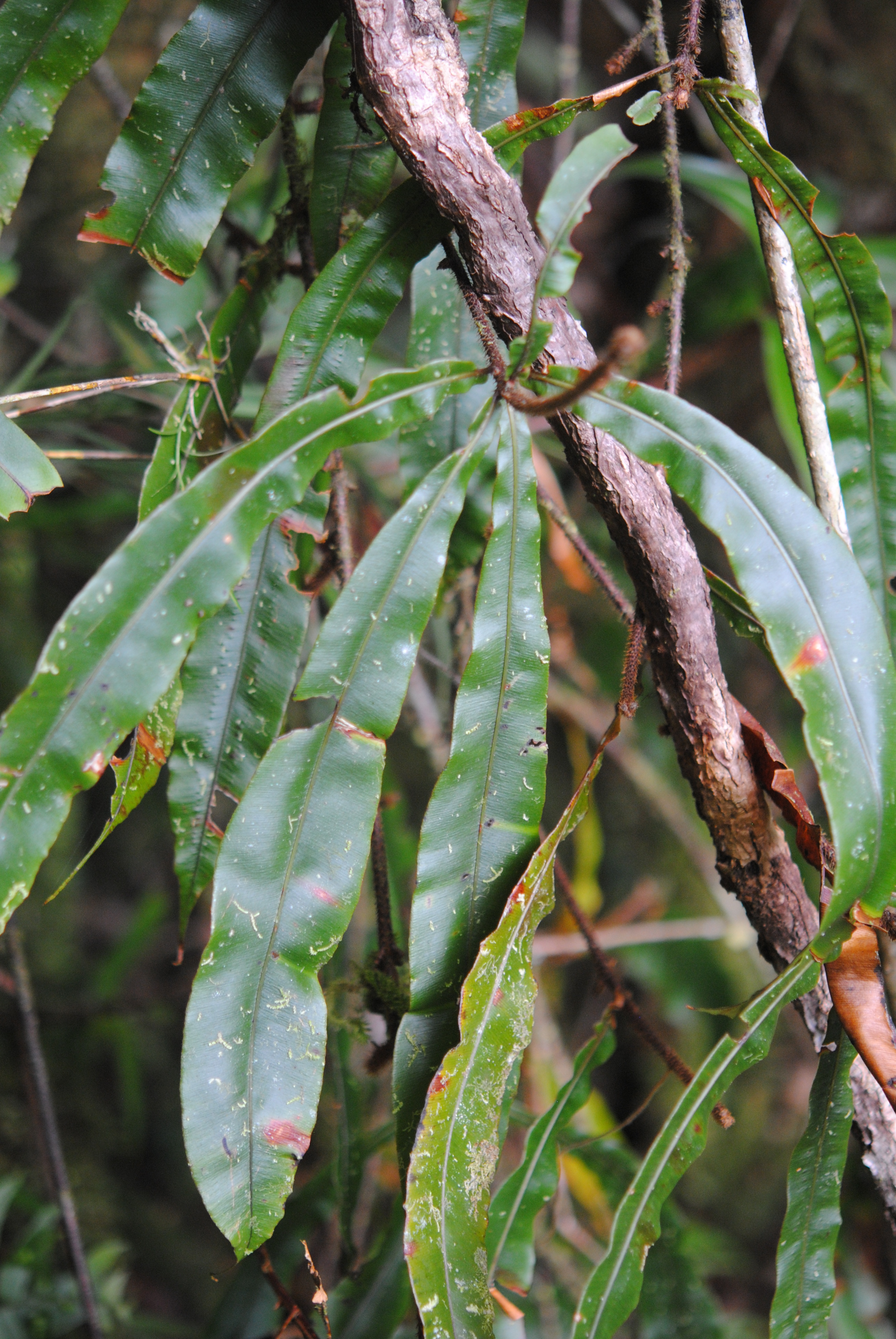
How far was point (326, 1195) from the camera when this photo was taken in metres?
0.98

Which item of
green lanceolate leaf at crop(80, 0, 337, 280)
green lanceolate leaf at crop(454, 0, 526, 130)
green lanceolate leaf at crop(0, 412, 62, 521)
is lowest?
green lanceolate leaf at crop(0, 412, 62, 521)

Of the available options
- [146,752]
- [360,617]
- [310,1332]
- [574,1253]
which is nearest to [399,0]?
[360,617]

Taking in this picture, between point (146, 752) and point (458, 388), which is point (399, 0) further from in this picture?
point (146, 752)

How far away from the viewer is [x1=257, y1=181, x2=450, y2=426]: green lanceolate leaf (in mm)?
535

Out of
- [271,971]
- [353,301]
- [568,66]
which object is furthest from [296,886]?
[568,66]

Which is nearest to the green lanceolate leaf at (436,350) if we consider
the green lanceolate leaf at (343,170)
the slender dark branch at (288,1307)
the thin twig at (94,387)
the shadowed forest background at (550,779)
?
the green lanceolate leaf at (343,170)

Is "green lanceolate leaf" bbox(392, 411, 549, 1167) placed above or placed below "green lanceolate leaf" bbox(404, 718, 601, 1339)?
above

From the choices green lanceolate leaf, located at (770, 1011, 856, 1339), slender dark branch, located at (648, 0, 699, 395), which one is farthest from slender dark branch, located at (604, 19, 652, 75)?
green lanceolate leaf, located at (770, 1011, 856, 1339)

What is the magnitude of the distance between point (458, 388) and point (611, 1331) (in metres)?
0.59

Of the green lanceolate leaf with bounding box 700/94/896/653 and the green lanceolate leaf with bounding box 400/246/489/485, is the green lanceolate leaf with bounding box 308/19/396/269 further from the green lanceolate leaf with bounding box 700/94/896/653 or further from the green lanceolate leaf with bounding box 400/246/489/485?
the green lanceolate leaf with bounding box 700/94/896/653

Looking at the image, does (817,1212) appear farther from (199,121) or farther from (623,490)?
(199,121)

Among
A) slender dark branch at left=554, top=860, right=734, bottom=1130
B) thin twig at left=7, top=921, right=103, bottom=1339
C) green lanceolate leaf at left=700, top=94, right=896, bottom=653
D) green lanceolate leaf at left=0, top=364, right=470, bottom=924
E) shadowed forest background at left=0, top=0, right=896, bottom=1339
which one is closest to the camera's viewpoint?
green lanceolate leaf at left=0, top=364, right=470, bottom=924

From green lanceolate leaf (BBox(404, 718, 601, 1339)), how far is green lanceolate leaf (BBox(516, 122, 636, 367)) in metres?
0.26

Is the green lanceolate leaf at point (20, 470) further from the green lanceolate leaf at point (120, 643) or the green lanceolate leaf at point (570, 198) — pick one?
the green lanceolate leaf at point (570, 198)
